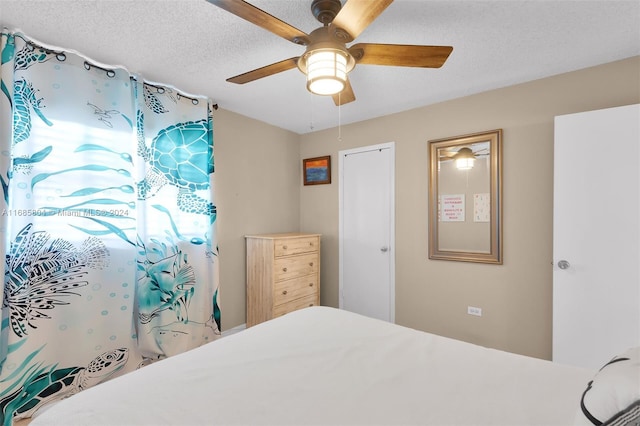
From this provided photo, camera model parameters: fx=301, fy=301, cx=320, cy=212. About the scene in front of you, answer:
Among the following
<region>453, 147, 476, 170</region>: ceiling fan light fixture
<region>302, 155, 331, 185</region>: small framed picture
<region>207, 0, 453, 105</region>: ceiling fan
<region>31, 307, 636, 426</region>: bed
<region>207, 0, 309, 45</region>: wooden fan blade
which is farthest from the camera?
<region>302, 155, 331, 185</region>: small framed picture

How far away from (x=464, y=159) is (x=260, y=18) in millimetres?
2276

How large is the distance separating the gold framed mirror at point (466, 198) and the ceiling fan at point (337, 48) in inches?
56.3

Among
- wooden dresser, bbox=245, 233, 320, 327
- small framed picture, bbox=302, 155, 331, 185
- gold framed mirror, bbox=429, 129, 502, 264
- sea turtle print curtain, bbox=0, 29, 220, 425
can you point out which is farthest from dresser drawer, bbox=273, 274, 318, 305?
gold framed mirror, bbox=429, 129, 502, 264

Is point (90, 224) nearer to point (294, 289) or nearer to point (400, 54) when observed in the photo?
point (294, 289)

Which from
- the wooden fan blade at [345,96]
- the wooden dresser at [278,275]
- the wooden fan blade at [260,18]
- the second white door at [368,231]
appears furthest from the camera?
the second white door at [368,231]

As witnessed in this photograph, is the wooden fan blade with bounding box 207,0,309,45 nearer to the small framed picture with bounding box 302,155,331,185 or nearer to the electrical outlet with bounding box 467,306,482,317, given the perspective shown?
the small framed picture with bounding box 302,155,331,185

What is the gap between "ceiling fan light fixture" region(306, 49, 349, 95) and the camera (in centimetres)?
149

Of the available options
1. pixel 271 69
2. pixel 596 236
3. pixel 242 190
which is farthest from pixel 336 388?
pixel 242 190

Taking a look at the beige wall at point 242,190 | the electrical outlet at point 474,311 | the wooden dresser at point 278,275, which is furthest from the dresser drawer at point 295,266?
the electrical outlet at point 474,311

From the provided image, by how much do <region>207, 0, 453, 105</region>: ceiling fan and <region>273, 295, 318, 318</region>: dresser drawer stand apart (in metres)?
2.25

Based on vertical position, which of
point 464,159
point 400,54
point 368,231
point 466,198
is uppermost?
point 400,54

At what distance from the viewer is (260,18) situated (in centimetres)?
134

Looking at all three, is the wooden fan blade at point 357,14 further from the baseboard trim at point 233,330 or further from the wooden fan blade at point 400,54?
the baseboard trim at point 233,330

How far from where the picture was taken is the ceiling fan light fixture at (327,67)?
58.8 inches
